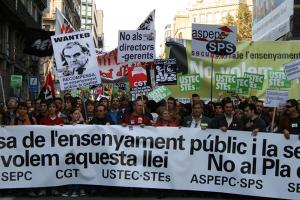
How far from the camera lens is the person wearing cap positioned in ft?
31.3

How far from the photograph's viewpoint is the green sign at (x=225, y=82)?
13641mm

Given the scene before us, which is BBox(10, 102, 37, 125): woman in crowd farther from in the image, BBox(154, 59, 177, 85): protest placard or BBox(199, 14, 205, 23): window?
BBox(199, 14, 205, 23): window

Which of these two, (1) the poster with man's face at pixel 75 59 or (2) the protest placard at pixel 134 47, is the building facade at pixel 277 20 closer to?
(2) the protest placard at pixel 134 47

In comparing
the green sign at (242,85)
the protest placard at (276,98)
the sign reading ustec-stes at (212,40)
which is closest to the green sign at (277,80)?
the green sign at (242,85)

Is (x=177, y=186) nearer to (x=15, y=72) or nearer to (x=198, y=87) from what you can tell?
(x=198, y=87)

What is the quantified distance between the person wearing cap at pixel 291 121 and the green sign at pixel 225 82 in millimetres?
3692

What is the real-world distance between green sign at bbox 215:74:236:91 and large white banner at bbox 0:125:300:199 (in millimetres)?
4471

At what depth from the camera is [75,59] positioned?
10.5 metres

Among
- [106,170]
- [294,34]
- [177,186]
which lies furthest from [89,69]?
[294,34]

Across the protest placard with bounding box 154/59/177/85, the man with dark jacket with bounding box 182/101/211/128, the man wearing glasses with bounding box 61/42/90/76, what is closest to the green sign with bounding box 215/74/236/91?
the protest placard with bounding box 154/59/177/85

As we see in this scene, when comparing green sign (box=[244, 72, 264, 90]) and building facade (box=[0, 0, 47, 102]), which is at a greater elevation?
building facade (box=[0, 0, 47, 102])

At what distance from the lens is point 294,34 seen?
21.1 metres

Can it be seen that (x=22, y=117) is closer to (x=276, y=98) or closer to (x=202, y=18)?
(x=276, y=98)

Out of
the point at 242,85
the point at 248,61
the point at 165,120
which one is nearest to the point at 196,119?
the point at 165,120
